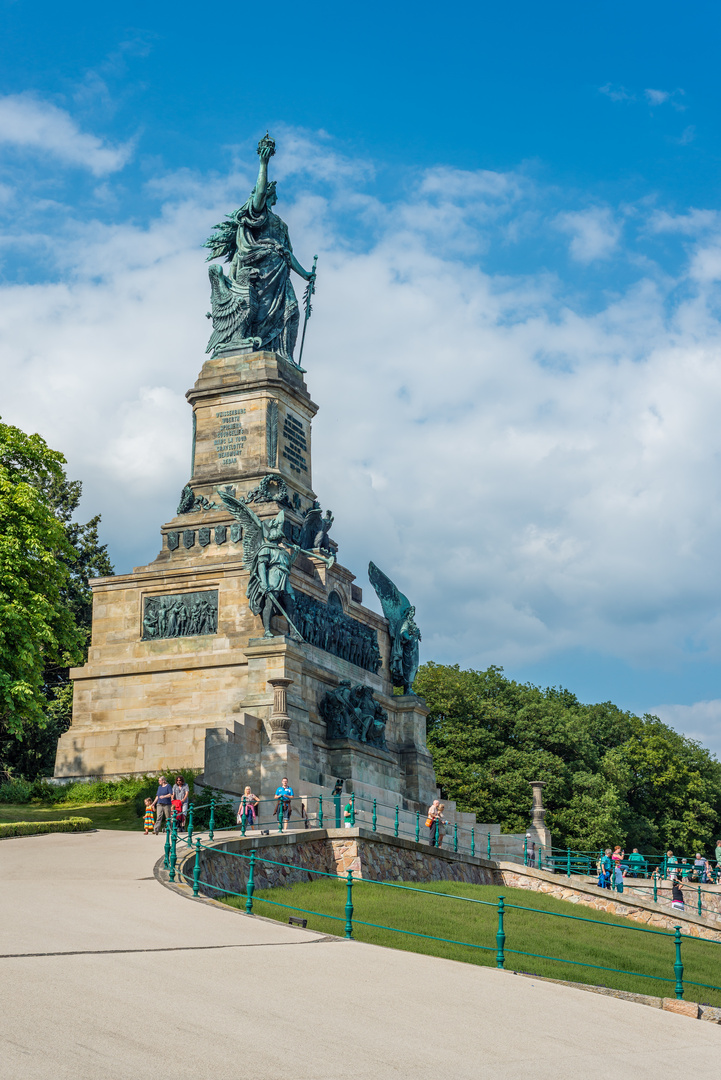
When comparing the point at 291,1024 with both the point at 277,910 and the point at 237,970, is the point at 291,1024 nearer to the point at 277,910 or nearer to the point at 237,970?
the point at 237,970

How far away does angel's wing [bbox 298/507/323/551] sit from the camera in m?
40.3

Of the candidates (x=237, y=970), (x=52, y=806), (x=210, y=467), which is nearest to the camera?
(x=237, y=970)

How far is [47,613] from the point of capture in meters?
29.0

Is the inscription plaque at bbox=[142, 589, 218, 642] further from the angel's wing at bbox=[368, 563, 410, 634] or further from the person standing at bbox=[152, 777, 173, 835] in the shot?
the person standing at bbox=[152, 777, 173, 835]

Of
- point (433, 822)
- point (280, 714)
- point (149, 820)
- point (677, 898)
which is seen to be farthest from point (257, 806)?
point (677, 898)

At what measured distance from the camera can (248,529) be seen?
36375 millimetres

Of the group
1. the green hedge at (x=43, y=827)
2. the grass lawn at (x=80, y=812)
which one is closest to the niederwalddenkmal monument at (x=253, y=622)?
the grass lawn at (x=80, y=812)

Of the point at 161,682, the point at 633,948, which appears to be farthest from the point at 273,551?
the point at 633,948

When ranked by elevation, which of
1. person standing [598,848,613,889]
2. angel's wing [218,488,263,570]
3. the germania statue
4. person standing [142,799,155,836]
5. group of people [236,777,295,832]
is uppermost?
the germania statue

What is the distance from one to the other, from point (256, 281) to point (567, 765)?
24776 mm

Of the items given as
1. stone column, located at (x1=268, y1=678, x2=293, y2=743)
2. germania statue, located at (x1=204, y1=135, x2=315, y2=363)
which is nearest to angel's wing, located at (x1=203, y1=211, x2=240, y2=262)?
germania statue, located at (x1=204, y1=135, x2=315, y2=363)

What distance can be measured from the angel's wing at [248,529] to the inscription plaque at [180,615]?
1.84 m

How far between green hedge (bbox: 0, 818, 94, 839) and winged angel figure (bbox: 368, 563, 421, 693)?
58.8 ft

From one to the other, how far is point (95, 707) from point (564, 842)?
873 inches
